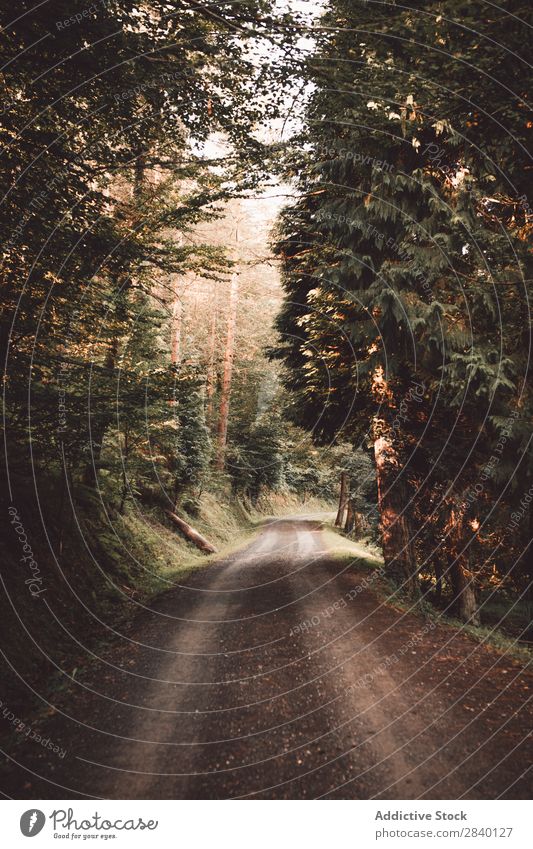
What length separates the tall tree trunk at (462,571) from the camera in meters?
9.39

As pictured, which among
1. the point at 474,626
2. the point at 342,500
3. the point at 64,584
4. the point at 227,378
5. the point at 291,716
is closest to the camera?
the point at 291,716

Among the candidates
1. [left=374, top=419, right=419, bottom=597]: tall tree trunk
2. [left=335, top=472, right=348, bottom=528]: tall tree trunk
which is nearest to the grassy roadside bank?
[left=374, top=419, right=419, bottom=597]: tall tree trunk

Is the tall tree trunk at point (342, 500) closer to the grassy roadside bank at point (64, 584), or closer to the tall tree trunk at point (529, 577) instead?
the grassy roadside bank at point (64, 584)

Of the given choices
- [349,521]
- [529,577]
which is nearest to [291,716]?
[529,577]

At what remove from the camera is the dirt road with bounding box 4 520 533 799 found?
145 inches

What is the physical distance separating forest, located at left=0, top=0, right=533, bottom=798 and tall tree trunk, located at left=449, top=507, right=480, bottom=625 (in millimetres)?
68

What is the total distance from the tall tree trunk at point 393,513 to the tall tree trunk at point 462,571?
1011mm

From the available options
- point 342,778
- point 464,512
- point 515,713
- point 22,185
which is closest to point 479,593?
point 464,512

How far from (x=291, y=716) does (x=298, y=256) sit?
458 inches
